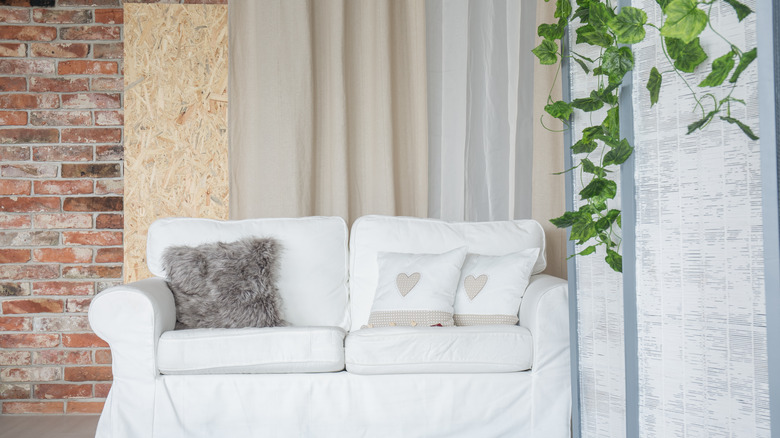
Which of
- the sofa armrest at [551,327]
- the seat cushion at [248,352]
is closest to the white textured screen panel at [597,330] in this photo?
the sofa armrest at [551,327]

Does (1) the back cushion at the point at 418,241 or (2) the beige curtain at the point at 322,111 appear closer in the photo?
(1) the back cushion at the point at 418,241

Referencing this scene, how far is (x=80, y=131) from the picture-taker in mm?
3189

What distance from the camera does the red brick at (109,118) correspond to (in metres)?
3.20

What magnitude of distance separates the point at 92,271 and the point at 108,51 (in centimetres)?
113

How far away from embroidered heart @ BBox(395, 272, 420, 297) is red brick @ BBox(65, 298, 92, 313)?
1699 millimetres

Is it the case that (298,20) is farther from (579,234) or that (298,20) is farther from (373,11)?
(579,234)

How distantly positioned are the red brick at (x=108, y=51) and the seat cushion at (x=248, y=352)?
1733 mm

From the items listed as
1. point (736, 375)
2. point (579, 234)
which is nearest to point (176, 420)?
point (579, 234)

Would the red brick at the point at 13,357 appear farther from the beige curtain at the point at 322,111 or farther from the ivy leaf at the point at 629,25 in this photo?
the ivy leaf at the point at 629,25

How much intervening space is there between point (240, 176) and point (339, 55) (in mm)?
780

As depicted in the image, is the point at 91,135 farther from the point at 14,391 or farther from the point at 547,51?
the point at 547,51

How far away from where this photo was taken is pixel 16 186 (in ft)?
10.4

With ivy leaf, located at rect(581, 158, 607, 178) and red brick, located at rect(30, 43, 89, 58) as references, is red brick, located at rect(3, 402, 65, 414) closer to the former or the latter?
red brick, located at rect(30, 43, 89, 58)

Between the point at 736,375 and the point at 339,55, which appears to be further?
the point at 339,55
